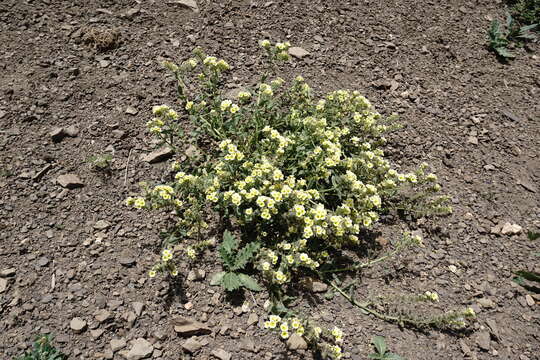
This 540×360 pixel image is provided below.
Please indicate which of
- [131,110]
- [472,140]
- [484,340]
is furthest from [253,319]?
[472,140]

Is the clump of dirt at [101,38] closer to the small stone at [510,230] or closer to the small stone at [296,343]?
the small stone at [296,343]

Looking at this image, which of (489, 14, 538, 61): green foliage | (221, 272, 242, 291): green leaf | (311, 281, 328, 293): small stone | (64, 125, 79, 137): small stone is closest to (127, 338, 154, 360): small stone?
(221, 272, 242, 291): green leaf

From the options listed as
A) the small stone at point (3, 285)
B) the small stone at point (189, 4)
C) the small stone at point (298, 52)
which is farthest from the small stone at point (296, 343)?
the small stone at point (189, 4)

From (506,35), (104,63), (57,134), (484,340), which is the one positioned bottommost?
(484,340)

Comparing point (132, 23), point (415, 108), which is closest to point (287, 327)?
point (415, 108)

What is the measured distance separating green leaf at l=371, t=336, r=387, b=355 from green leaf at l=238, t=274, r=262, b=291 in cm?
95

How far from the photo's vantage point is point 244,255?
11.3ft

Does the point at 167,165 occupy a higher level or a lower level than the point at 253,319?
higher

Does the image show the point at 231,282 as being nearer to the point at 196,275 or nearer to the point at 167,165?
the point at 196,275

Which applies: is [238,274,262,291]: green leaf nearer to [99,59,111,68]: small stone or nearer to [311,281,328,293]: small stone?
[311,281,328,293]: small stone

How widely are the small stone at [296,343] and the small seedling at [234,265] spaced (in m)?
0.45

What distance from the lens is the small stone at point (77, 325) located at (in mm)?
3164

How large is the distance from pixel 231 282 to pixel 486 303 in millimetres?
2161

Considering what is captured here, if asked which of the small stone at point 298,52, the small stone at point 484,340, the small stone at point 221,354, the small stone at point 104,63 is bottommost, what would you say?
the small stone at point 484,340
